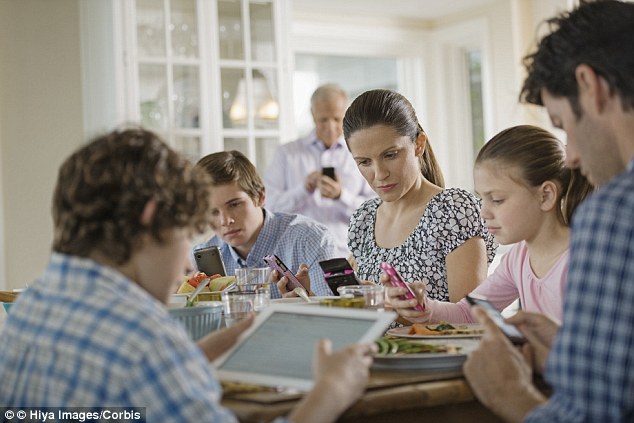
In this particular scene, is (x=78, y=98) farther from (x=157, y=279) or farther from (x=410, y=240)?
(x=157, y=279)

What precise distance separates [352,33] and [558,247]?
5.27 metres

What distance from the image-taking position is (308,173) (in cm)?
489

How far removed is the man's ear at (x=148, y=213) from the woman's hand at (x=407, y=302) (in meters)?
0.85

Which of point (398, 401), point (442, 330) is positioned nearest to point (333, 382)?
point (398, 401)

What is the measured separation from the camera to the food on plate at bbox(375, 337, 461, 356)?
152 centimetres

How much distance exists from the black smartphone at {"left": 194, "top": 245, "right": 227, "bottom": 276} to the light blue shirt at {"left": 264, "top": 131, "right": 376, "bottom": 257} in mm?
1976

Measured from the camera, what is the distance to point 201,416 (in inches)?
43.1

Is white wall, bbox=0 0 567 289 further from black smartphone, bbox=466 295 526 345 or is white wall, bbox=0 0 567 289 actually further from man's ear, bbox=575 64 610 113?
man's ear, bbox=575 64 610 113

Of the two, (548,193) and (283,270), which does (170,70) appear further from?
(548,193)

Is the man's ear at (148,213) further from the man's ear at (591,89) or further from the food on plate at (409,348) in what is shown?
the man's ear at (591,89)

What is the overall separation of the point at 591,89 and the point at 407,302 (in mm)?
803

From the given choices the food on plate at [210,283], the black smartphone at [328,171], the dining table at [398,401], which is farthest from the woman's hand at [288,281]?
the black smartphone at [328,171]

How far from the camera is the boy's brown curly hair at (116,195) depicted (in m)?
1.23

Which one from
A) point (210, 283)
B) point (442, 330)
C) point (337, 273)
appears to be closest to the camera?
point (442, 330)
